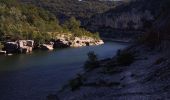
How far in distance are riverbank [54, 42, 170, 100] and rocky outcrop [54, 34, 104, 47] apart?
84193mm

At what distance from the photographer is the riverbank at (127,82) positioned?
39.1 metres

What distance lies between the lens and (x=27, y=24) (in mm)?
157625

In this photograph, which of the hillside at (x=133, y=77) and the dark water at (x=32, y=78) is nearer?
the hillside at (x=133, y=77)

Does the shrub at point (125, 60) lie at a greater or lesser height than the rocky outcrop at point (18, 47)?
greater

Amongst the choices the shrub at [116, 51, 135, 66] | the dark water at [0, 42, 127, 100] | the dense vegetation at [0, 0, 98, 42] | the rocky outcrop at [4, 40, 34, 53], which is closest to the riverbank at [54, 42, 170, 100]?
the shrub at [116, 51, 135, 66]

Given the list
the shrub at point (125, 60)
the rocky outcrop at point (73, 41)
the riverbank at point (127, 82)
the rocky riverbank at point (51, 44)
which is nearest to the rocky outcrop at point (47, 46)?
the rocky riverbank at point (51, 44)

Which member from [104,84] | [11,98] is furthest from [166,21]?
[11,98]

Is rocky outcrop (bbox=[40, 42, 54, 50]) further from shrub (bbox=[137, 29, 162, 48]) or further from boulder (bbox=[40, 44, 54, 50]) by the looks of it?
shrub (bbox=[137, 29, 162, 48])

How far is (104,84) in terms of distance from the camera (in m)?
48.3

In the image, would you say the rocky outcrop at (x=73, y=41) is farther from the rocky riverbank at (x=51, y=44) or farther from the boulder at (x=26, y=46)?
the boulder at (x=26, y=46)

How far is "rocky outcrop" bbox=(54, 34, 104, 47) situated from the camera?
146 m

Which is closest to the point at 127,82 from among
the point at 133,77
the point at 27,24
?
the point at 133,77

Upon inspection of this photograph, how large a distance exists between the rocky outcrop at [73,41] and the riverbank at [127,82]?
276 ft

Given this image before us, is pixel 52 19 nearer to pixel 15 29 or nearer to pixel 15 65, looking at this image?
pixel 15 29
